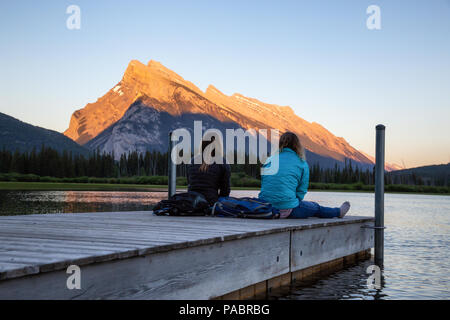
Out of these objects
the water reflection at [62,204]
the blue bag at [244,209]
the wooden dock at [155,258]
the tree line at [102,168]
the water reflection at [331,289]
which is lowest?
the water reflection at [331,289]

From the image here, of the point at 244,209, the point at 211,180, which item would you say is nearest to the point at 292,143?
the point at 244,209

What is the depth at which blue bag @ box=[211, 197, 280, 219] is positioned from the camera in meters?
7.55

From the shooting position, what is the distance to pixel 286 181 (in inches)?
301

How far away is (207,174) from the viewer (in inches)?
316

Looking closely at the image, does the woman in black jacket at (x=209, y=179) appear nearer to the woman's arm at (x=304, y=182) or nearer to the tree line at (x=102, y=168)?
the woman's arm at (x=304, y=182)

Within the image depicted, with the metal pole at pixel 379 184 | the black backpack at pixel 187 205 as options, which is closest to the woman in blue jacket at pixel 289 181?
the black backpack at pixel 187 205

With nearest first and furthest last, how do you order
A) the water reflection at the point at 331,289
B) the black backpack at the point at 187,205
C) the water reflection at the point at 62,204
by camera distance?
1. the water reflection at the point at 331,289
2. the black backpack at the point at 187,205
3. the water reflection at the point at 62,204

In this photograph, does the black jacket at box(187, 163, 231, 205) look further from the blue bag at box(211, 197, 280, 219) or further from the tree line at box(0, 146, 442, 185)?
the tree line at box(0, 146, 442, 185)

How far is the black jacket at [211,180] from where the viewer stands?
8.02 m

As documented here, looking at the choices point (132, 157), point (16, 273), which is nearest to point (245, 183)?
point (132, 157)

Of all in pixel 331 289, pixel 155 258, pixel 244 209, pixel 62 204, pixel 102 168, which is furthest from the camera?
pixel 102 168

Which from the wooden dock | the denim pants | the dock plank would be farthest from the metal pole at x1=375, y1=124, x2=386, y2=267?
the dock plank

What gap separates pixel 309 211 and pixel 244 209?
4.09 feet

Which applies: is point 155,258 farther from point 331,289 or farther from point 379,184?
point 379,184
